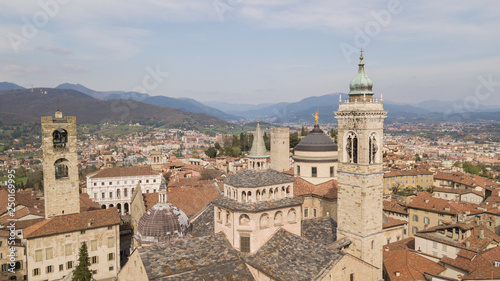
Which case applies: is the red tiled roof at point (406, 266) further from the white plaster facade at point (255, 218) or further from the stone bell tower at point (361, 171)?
the white plaster facade at point (255, 218)

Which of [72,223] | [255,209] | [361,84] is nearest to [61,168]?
[72,223]

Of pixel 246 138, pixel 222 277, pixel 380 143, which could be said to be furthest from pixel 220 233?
pixel 246 138

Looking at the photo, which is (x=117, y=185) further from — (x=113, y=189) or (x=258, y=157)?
(x=258, y=157)

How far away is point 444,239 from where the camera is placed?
117 ft

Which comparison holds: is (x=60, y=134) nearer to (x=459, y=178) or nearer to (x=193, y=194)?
(x=193, y=194)

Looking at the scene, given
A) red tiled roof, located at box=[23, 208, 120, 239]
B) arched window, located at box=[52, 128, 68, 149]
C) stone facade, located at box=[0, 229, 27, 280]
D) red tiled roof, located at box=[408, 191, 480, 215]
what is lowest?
stone facade, located at box=[0, 229, 27, 280]

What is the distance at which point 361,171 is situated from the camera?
944 inches

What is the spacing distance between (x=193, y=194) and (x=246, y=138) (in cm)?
8261

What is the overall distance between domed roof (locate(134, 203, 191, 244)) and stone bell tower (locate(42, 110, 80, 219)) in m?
15.0

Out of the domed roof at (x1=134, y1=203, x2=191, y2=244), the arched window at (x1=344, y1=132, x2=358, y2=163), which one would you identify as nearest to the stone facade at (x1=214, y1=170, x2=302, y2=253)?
the domed roof at (x1=134, y1=203, x2=191, y2=244)

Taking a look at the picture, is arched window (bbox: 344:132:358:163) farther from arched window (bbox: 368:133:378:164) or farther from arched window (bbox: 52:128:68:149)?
arched window (bbox: 52:128:68:149)

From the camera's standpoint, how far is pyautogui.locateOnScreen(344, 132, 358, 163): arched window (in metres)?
24.9

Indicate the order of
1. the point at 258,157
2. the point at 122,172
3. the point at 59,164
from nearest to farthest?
the point at 258,157, the point at 59,164, the point at 122,172

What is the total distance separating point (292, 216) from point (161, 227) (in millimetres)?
10558
